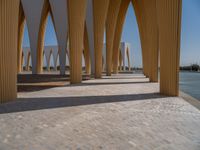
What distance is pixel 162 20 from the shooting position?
28.3 feet

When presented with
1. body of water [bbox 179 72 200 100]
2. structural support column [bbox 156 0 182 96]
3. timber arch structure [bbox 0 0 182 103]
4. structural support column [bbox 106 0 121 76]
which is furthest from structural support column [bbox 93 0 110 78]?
structural support column [bbox 156 0 182 96]

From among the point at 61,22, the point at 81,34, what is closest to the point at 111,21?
the point at 61,22

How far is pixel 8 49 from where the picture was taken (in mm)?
6711

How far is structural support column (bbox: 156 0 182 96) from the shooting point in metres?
7.95

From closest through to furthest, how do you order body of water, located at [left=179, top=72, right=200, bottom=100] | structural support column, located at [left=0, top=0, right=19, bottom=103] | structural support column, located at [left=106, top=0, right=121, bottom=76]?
structural support column, located at [left=0, top=0, right=19, bottom=103]
body of water, located at [left=179, top=72, right=200, bottom=100]
structural support column, located at [left=106, top=0, right=121, bottom=76]

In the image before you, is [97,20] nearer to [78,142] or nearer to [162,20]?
[162,20]

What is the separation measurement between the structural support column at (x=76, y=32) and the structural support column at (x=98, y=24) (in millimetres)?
6048

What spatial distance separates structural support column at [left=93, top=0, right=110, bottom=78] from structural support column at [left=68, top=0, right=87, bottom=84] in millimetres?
6048

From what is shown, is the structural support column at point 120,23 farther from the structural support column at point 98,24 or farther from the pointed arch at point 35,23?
the pointed arch at point 35,23

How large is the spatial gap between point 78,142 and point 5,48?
186 inches

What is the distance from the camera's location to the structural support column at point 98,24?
19617mm

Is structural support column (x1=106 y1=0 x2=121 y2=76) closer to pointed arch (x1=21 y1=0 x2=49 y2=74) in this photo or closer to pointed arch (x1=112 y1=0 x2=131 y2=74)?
pointed arch (x1=112 y1=0 x2=131 y2=74)

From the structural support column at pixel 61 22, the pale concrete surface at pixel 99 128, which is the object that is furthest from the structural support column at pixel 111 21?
the pale concrete surface at pixel 99 128

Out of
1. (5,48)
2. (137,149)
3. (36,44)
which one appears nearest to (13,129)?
(137,149)
